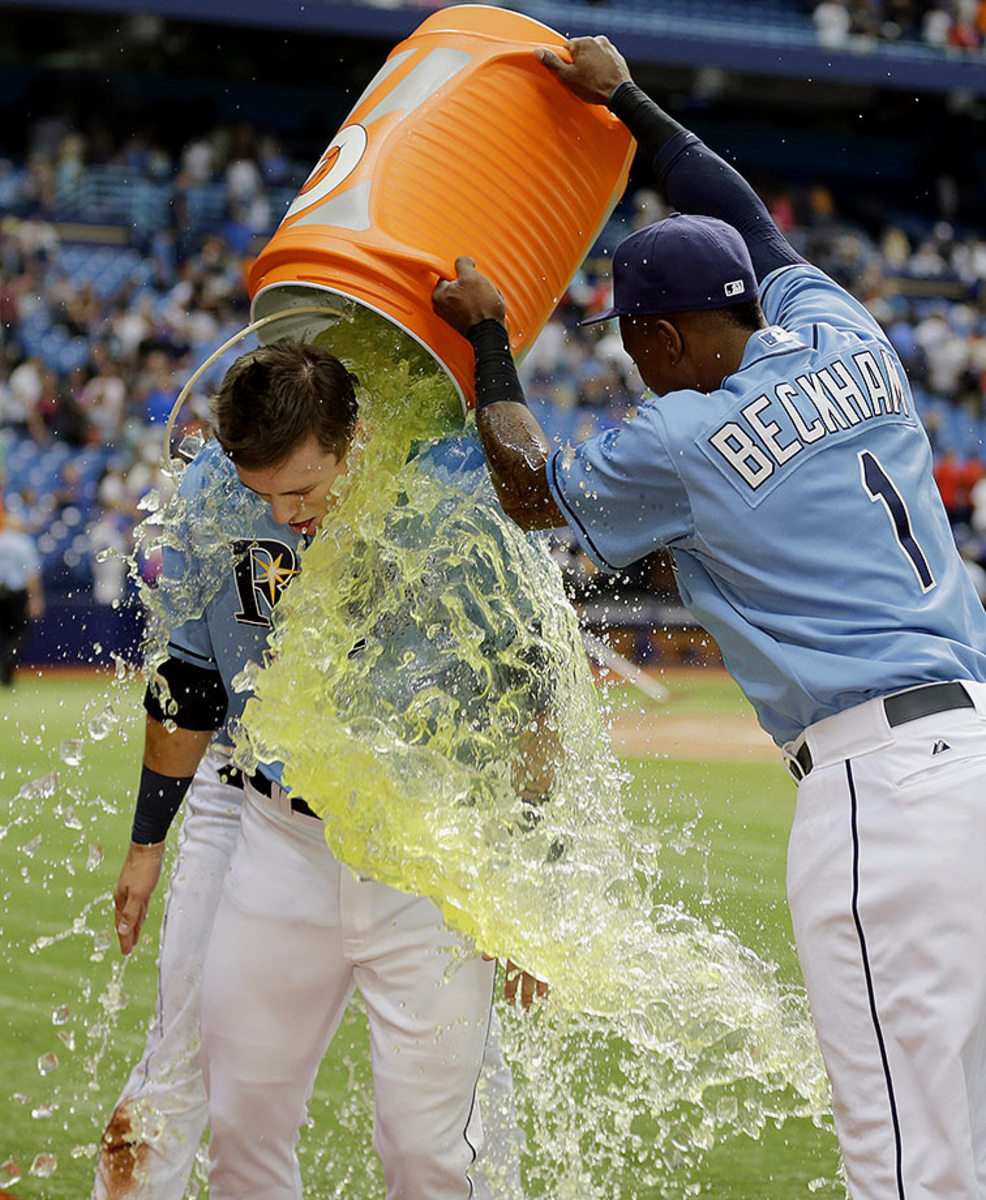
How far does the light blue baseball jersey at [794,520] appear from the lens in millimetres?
2549

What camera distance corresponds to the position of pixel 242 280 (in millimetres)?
16828

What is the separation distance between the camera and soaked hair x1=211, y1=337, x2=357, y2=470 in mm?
2717

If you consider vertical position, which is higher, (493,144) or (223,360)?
(493,144)

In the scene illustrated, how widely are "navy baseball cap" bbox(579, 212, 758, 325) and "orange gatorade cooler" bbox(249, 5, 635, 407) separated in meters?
0.26

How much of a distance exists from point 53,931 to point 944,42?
2036 cm

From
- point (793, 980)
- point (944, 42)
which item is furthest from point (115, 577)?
point (944, 42)

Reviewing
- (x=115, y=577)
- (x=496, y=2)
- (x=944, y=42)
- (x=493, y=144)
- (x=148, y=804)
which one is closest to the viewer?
(x=493, y=144)

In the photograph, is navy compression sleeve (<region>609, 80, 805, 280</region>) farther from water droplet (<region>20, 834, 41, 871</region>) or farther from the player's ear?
water droplet (<region>20, 834, 41, 871</region>)

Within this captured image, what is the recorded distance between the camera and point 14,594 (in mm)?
12047

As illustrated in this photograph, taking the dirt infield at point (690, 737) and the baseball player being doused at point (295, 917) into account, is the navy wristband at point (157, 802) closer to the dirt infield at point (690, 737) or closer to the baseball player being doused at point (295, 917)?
the baseball player being doused at point (295, 917)

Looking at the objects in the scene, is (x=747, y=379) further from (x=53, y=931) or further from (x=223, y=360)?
(x=223, y=360)

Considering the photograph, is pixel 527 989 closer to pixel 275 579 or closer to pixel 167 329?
pixel 275 579

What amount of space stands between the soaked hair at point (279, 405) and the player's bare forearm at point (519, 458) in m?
0.29

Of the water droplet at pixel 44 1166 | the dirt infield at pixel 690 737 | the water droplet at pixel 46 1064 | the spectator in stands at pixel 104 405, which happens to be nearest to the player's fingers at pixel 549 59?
the water droplet at pixel 44 1166
